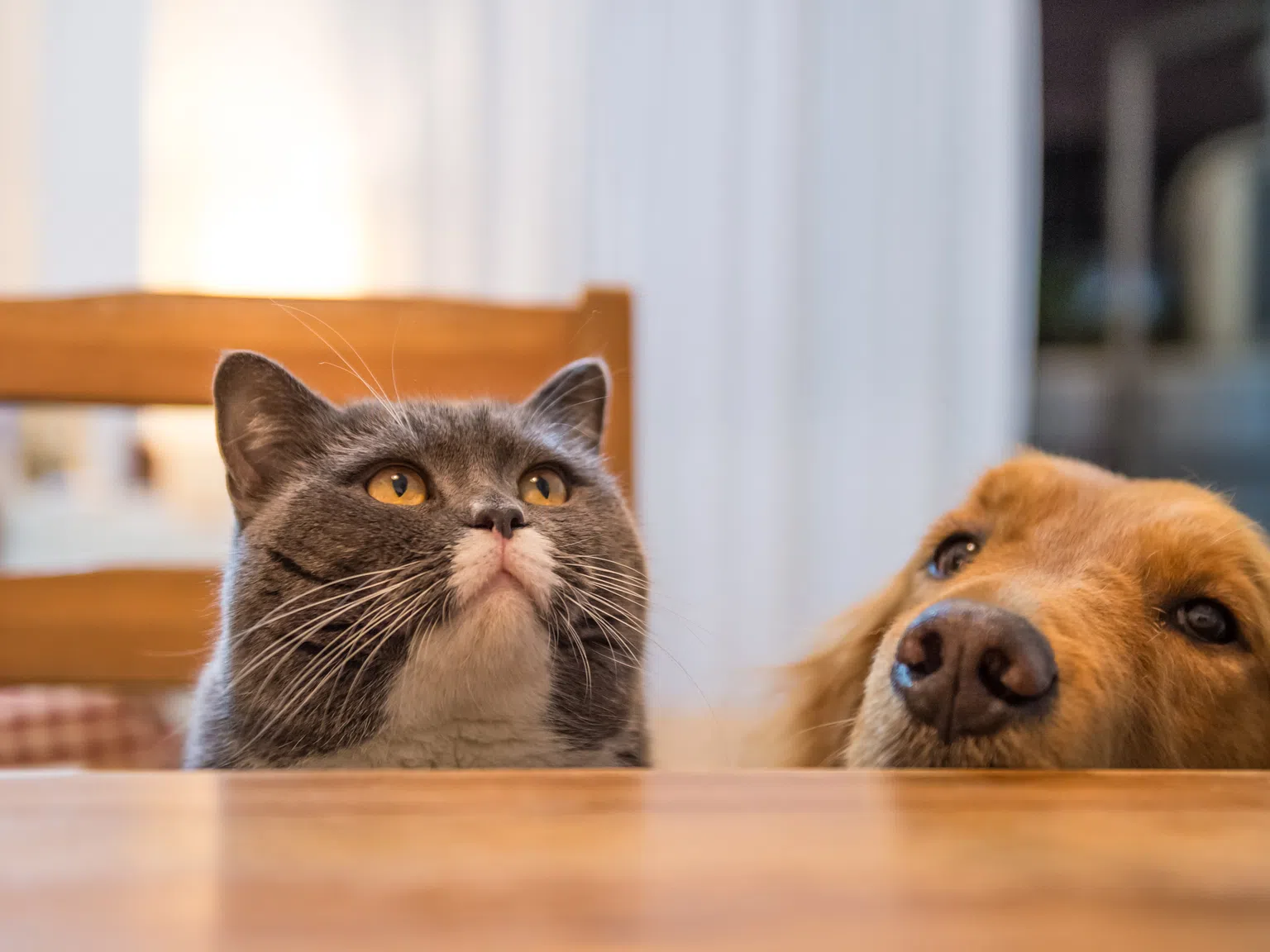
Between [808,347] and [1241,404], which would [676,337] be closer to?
[808,347]

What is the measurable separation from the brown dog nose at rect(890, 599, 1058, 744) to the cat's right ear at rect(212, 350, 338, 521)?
607mm

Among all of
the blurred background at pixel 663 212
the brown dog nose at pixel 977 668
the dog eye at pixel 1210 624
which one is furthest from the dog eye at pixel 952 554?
the blurred background at pixel 663 212

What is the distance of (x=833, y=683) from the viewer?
4.52ft

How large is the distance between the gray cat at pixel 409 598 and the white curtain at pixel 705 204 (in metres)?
1.86

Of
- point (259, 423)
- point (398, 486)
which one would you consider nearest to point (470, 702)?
point (398, 486)

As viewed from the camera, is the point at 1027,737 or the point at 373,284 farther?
the point at 373,284

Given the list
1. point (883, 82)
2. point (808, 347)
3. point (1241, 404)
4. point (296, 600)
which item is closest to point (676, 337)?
point (808, 347)

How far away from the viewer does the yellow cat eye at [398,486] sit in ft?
3.19

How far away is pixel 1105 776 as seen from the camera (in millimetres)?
631

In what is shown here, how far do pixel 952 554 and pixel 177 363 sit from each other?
Result: 1.23 metres

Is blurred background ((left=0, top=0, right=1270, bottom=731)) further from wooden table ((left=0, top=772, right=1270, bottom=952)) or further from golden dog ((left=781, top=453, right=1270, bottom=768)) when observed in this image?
wooden table ((left=0, top=772, right=1270, bottom=952))

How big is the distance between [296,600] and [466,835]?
48 centimetres

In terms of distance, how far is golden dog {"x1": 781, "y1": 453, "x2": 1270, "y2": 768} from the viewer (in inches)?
35.2

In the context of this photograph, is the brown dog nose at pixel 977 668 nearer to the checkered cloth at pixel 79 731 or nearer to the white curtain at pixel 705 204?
the checkered cloth at pixel 79 731
